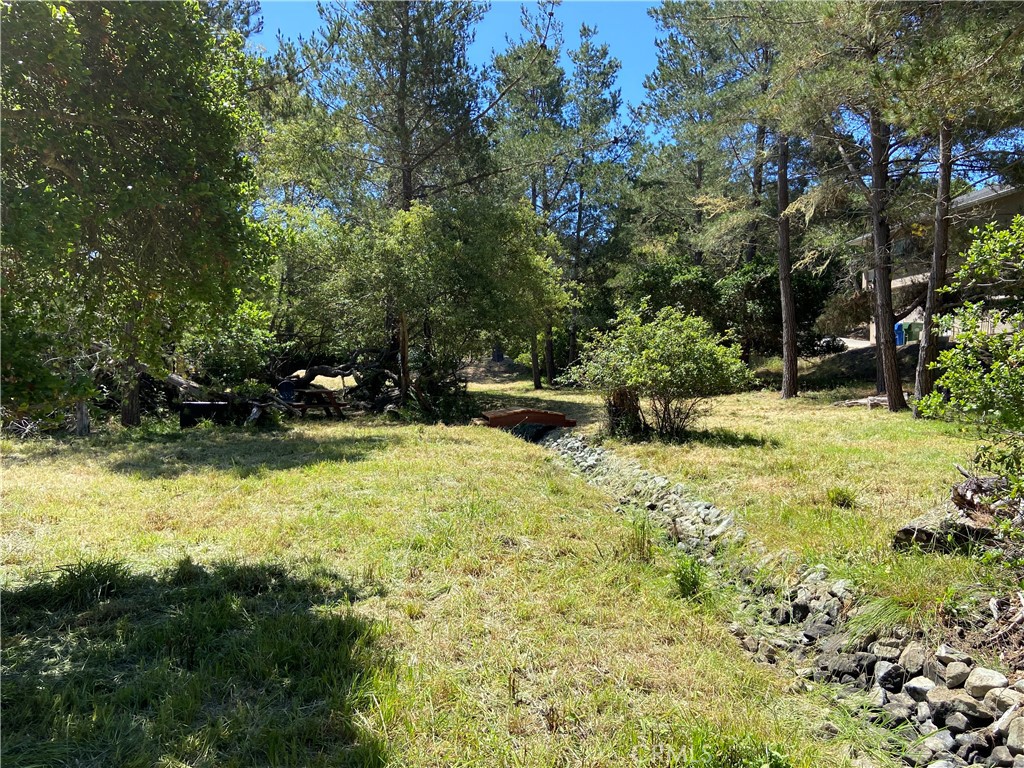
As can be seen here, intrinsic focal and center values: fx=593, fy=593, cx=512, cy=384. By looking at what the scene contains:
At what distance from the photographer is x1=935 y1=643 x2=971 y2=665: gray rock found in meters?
3.07

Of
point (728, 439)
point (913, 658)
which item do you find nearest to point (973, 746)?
point (913, 658)

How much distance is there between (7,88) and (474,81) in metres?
14.3

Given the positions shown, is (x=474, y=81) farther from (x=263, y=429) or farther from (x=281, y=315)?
(x=263, y=429)

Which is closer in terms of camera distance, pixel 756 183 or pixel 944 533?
pixel 944 533

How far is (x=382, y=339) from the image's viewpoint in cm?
1562

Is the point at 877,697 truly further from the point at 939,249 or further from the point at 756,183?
the point at 756,183

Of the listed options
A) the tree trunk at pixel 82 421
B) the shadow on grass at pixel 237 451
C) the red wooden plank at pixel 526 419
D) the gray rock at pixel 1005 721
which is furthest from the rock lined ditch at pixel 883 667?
the tree trunk at pixel 82 421

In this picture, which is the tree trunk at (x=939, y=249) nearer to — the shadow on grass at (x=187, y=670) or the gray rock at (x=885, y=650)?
Answer: the gray rock at (x=885, y=650)

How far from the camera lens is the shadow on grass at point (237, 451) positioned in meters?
8.24

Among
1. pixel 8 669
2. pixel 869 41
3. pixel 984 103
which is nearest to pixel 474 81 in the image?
pixel 869 41

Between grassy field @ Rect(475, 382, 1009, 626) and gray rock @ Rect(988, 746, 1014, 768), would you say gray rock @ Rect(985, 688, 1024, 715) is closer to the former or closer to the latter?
gray rock @ Rect(988, 746, 1014, 768)

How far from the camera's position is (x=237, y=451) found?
9.69 meters

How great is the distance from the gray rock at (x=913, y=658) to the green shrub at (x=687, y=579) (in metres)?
1.38

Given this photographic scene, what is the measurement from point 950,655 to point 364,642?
3.17m
